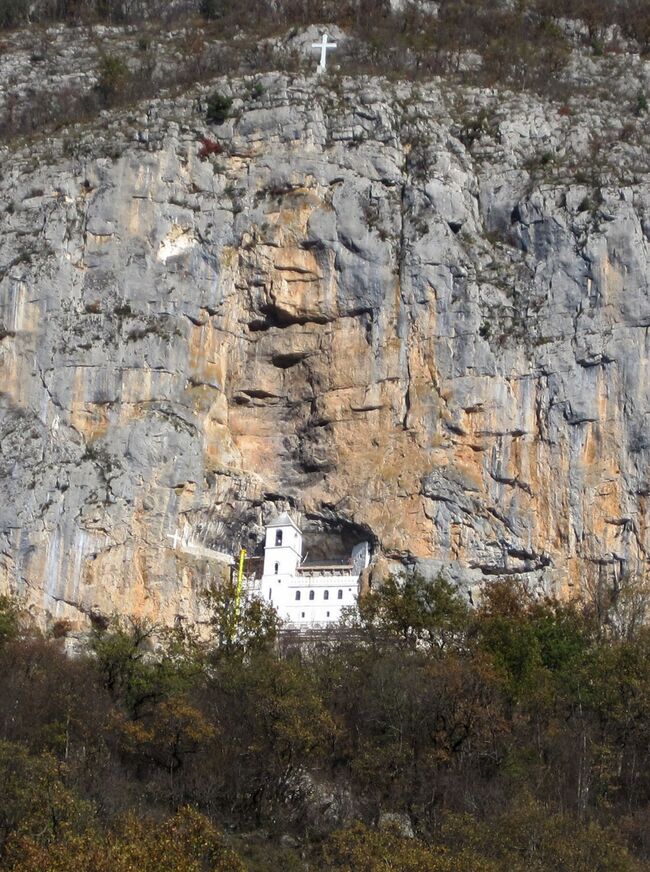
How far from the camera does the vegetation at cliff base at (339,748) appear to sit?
28562mm

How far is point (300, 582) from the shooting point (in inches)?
2046

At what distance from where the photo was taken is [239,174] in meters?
58.4

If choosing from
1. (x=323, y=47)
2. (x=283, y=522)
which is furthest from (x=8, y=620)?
(x=323, y=47)

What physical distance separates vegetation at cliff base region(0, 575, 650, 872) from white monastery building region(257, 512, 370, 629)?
20.3 feet

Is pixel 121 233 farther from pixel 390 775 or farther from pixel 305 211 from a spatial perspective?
pixel 390 775

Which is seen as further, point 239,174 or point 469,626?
point 239,174

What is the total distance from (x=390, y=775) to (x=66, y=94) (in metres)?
42.0

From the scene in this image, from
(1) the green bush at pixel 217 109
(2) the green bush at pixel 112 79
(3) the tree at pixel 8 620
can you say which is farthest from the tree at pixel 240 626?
(2) the green bush at pixel 112 79

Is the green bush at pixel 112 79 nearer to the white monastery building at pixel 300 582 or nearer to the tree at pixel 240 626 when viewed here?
the white monastery building at pixel 300 582

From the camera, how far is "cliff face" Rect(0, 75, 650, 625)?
51500 millimetres

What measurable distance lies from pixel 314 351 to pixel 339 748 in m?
22.2

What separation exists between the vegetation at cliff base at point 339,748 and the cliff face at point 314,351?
7075 millimetres

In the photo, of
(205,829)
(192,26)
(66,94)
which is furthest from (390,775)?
(192,26)

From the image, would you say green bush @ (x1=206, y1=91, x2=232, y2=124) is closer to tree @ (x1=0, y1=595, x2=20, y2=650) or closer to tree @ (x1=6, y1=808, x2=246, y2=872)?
tree @ (x1=0, y1=595, x2=20, y2=650)
